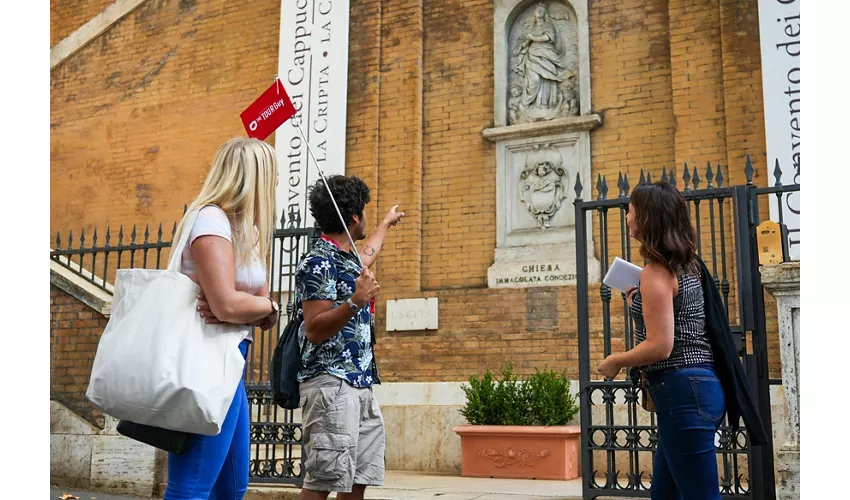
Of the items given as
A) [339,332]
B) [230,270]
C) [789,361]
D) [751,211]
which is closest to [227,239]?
[230,270]

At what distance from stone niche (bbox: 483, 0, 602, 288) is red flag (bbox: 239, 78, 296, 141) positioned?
17.8ft

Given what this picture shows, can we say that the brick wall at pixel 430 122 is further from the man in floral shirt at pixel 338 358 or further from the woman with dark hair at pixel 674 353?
the man in floral shirt at pixel 338 358

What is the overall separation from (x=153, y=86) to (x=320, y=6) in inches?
114

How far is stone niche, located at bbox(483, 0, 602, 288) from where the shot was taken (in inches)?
396

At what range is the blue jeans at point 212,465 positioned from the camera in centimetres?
272

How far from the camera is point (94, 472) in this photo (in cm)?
772

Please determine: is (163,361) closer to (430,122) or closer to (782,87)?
(782,87)

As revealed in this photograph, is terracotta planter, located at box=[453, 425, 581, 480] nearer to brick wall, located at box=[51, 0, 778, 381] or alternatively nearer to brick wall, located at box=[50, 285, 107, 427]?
brick wall, located at box=[51, 0, 778, 381]

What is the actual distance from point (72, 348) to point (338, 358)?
228 inches

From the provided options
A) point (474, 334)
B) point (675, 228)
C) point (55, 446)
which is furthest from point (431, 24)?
point (675, 228)

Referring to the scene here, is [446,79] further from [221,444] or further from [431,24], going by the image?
[221,444]

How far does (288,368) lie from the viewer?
3719 millimetres

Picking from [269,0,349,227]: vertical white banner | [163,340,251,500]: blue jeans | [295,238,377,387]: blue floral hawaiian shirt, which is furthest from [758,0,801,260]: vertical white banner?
[163,340,251,500]: blue jeans

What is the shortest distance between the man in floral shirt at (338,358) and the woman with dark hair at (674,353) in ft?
3.28
